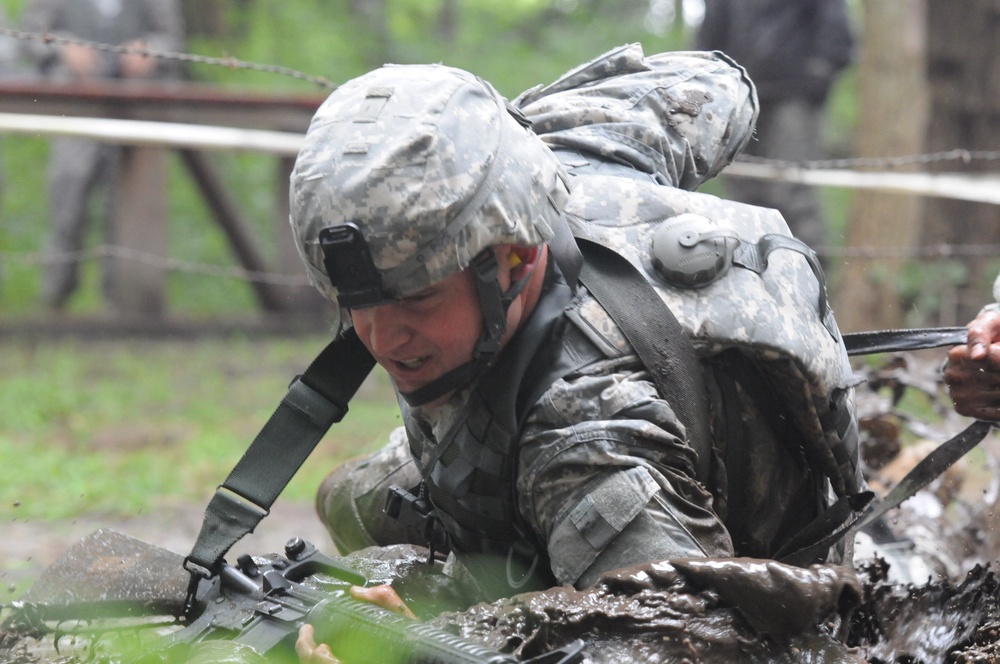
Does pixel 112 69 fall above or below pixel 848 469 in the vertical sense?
above

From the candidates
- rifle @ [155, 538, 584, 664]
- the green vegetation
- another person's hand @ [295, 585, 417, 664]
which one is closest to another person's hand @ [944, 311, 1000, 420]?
rifle @ [155, 538, 584, 664]

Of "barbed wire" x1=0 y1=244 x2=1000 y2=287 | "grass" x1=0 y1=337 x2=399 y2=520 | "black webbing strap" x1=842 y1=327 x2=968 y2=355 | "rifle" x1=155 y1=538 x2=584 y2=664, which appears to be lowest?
"grass" x1=0 y1=337 x2=399 y2=520

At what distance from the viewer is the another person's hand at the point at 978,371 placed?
2.67 m

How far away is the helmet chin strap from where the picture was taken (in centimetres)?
228

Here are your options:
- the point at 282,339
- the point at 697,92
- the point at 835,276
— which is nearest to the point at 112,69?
the point at 282,339

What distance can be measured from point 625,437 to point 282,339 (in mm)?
7294

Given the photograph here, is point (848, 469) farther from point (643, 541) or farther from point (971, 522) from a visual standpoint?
point (971, 522)

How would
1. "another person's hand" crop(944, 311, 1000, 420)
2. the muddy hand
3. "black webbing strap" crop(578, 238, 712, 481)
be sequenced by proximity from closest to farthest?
the muddy hand
"black webbing strap" crop(578, 238, 712, 481)
"another person's hand" crop(944, 311, 1000, 420)

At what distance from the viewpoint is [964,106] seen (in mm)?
9211

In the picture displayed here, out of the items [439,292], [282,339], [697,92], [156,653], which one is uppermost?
[697,92]

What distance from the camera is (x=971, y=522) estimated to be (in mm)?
3977

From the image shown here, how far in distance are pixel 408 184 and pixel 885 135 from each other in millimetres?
A: 6352

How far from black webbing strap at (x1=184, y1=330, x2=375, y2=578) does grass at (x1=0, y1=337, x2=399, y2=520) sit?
7.53 feet

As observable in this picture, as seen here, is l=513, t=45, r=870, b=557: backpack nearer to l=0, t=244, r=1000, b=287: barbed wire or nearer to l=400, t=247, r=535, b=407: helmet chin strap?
l=400, t=247, r=535, b=407: helmet chin strap
